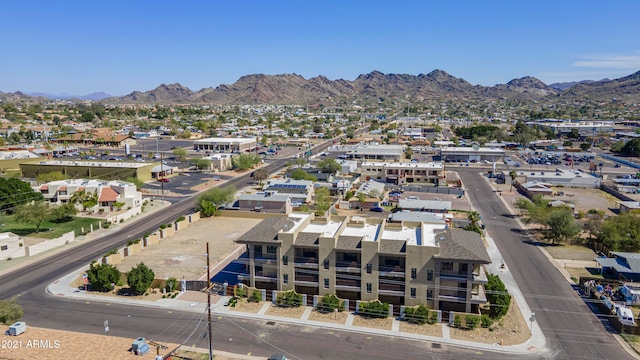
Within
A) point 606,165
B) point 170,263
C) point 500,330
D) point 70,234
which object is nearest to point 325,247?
point 500,330

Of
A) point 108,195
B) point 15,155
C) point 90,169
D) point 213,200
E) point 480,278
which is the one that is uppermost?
point 15,155

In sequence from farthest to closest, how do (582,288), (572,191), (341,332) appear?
(572,191) < (582,288) < (341,332)

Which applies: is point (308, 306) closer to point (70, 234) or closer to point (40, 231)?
point (70, 234)

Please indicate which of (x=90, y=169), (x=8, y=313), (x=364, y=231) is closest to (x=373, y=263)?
(x=364, y=231)

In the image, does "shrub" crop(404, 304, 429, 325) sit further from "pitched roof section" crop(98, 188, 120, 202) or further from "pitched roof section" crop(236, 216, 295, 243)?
"pitched roof section" crop(98, 188, 120, 202)

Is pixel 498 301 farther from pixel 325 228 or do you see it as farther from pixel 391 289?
pixel 325 228

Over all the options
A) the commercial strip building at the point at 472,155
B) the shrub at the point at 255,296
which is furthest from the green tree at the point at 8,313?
the commercial strip building at the point at 472,155
